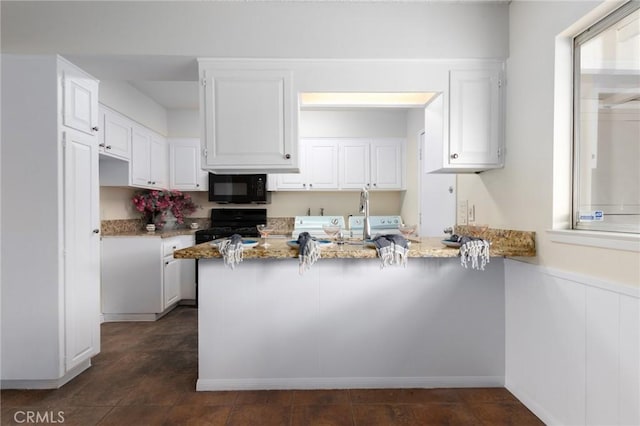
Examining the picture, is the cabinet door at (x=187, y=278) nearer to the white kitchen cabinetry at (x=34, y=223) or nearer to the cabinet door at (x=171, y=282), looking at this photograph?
the cabinet door at (x=171, y=282)

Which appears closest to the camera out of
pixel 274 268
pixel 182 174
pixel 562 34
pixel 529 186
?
pixel 562 34

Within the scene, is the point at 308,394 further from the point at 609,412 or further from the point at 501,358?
the point at 609,412

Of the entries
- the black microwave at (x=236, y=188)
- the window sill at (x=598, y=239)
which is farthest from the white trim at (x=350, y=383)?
the black microwave at (x=236, y=188)

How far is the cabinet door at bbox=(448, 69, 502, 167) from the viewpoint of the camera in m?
2.21

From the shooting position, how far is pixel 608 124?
163 cm

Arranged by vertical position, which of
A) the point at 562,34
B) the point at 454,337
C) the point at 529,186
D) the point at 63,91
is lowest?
the point at 454,337

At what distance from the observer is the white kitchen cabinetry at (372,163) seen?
4480 millimetres

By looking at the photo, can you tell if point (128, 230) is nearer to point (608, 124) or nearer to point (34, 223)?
point (34, 223)

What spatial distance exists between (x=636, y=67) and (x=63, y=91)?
316 cm

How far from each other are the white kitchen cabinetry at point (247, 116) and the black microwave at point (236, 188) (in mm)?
2144

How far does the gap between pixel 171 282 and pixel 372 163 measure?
289 cm

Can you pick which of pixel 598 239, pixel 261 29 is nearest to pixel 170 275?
pixel 261 29

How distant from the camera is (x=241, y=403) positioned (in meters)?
1.98

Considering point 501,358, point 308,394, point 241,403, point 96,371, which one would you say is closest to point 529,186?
point 501,358
